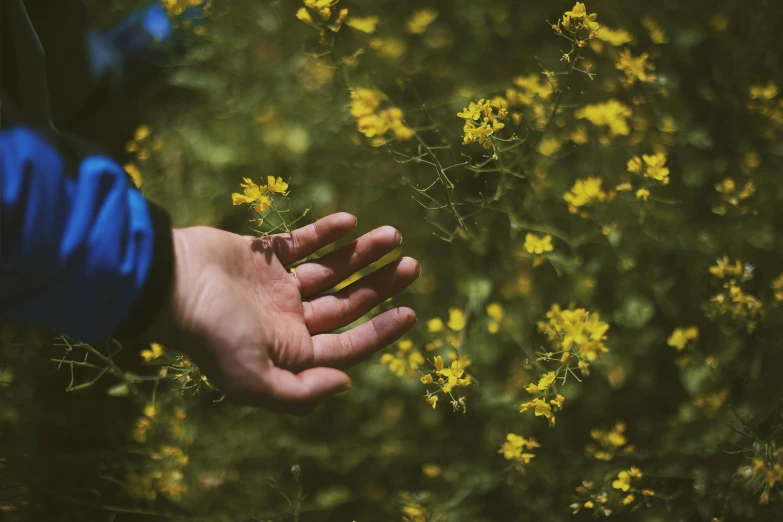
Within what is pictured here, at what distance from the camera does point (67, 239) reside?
4.15ft

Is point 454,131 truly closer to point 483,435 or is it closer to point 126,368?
point 483,435

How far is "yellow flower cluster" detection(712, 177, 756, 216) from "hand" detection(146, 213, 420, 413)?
1135mm

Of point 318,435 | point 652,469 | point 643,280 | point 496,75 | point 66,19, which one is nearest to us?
point 652,469

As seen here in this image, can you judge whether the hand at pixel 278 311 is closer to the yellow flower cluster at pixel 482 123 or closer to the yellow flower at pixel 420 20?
the yellow flower cluster at pixel 482 123

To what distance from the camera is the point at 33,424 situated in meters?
2.10

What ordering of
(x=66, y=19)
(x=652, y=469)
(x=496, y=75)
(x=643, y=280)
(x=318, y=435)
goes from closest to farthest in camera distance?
(x=652, y=469) → (x=643, y=280) → (x=318, y=435) → (x=66, y=19) → (x=496, y=75)

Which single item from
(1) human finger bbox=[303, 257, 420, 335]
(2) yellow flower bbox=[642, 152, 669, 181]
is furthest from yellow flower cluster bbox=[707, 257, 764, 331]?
(1) human finger bbox=[303, 257, 420, 335]

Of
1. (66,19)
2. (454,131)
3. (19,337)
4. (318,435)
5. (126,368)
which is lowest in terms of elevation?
(318,435)

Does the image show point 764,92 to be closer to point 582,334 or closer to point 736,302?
point 736,302

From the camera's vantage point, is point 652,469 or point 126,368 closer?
point 652,469

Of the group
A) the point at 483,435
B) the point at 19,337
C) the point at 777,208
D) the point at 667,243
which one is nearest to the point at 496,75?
the point at 667,243

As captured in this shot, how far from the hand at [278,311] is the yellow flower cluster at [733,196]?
1.14m

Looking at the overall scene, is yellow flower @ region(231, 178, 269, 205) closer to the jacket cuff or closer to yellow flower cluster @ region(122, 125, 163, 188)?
the jacket cuff

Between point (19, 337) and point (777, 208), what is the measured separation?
2.63 m
